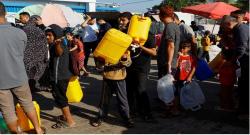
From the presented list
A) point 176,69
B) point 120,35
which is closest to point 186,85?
point 176,69

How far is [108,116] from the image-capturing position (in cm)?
671

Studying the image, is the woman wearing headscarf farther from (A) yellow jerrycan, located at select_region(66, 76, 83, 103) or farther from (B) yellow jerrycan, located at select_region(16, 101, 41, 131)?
(B) yellow jerrycan, located at select_region(16, 101, 41, 131)

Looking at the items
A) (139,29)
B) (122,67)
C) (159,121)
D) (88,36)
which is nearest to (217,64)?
(159,121)

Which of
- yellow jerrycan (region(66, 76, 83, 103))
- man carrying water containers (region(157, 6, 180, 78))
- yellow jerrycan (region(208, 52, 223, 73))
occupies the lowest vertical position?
yellow jerrycan (region(66, 76, 83, 103))

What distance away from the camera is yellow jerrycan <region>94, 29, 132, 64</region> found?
559 cm

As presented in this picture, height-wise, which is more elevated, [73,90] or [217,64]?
[217,64]

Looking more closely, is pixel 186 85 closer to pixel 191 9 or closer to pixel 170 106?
pixel 170 106

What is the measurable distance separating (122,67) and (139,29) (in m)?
0.59

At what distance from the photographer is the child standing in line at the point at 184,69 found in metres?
6.74

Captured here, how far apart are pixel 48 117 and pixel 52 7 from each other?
26.5 ft

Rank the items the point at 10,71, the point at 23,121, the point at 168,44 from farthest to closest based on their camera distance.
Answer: the point at 168,44 < the point at 23,121 < the point at 10,71

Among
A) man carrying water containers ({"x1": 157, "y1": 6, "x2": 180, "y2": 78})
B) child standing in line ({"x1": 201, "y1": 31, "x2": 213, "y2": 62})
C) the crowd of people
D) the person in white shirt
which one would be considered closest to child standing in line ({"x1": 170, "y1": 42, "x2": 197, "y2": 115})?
the crowd of people

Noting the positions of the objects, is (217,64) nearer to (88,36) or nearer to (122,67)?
(122,67)

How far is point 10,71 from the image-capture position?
16.8 feet
